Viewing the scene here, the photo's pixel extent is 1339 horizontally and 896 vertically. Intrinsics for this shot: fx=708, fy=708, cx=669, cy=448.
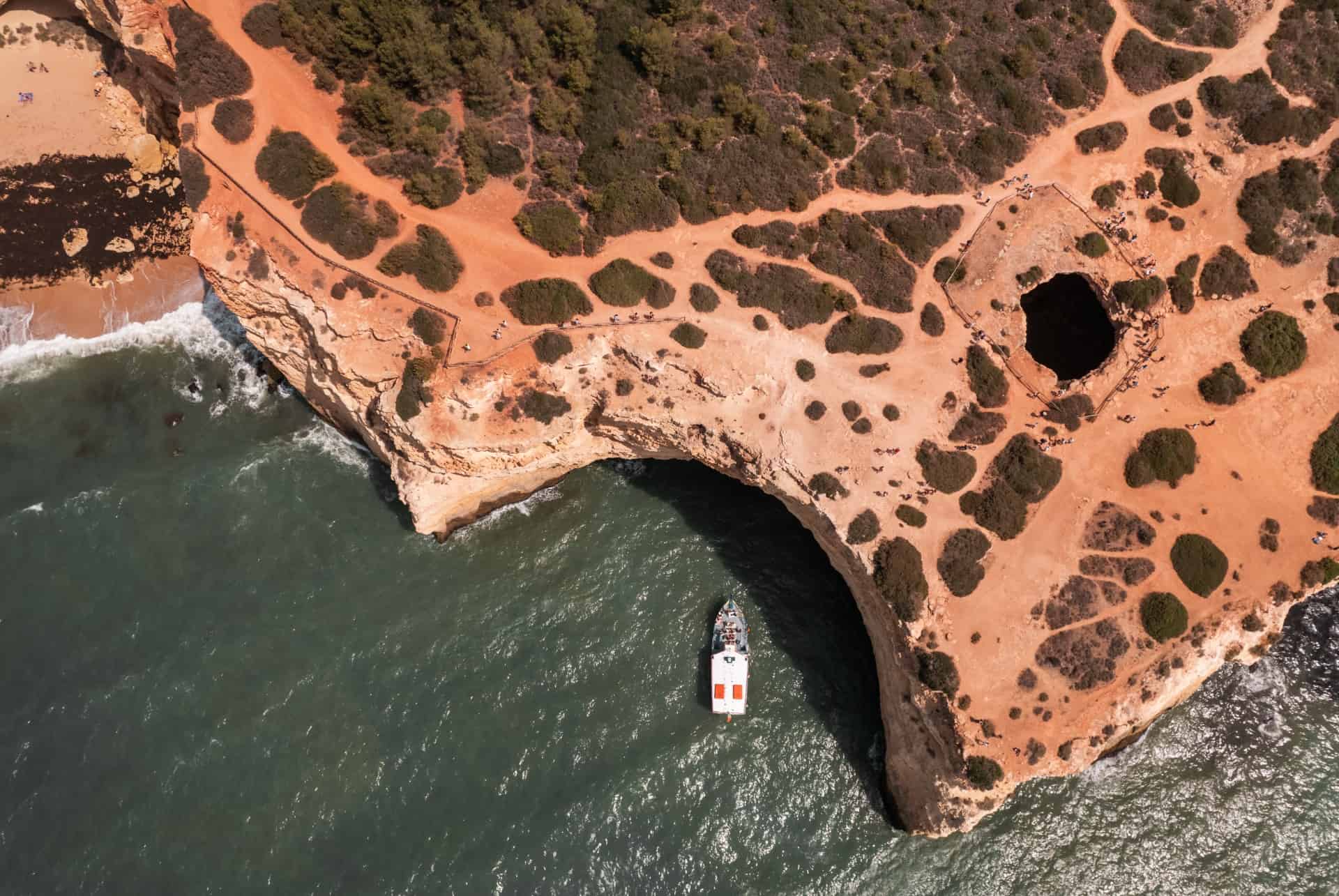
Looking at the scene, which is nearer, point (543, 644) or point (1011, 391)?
point (1011, 391)

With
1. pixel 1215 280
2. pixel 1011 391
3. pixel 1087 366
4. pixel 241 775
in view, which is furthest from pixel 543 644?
pixel 1215 280

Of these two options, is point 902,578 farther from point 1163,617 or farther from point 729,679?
point 1163,617

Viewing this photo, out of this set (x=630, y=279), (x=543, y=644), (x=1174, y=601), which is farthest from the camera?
(x=543, y=644)

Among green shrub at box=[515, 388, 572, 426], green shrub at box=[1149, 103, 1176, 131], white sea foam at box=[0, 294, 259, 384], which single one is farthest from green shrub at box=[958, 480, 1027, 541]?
white sea foam at box=[0, 294, 259, 384]

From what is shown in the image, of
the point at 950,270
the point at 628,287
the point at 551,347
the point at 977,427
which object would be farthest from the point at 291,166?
the point at 977,427

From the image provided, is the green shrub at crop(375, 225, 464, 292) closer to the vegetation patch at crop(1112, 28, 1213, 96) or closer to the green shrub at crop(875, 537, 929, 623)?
the green shrub at crop(875, 537, 929, 623)

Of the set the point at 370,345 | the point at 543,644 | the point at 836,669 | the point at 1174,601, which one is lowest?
the point at 543,644

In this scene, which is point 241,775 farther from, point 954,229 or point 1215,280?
point 1215,280
